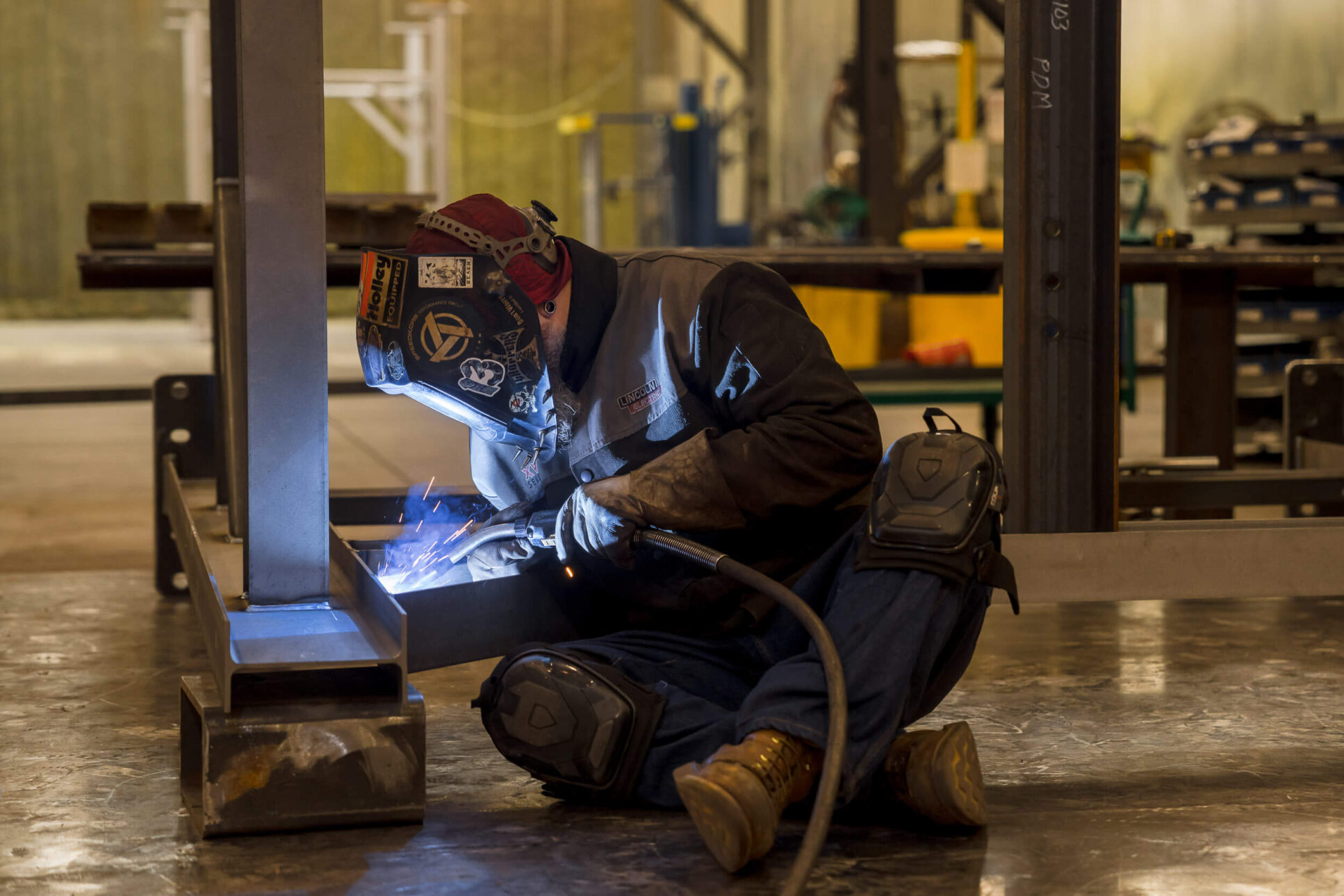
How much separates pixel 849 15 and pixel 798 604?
1308 centimetres

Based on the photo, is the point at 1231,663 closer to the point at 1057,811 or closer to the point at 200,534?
the point at 1057,811

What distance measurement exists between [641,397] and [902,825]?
0.65 m

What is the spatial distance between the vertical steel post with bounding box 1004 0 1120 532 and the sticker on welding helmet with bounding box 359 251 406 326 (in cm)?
104

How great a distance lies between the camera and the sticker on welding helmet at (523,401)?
194cm

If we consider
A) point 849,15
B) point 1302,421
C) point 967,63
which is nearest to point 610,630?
point 1302,421

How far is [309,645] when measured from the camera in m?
1.75

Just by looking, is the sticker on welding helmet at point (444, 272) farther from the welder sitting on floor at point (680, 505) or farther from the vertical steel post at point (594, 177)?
the vertical steel post at point (594, 177)

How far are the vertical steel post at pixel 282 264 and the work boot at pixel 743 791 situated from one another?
64 cm

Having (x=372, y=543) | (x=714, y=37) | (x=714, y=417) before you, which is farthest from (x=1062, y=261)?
(x=714, y=37)

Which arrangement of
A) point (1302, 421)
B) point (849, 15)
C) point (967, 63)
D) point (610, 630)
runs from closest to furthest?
point (610, 630), point (1302, 421), point (967, 63), point (849, 15)

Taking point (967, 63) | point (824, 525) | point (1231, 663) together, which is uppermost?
point (967, 63)

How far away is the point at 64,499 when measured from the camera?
201 inches

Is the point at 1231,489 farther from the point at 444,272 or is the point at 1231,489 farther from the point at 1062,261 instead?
the point at 444,272

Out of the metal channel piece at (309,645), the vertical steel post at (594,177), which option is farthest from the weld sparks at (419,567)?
the vertical steel post at (594,177)
